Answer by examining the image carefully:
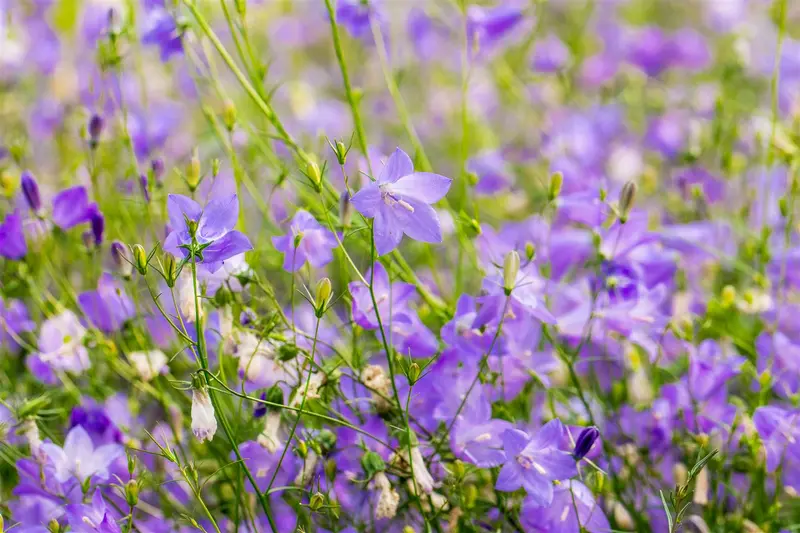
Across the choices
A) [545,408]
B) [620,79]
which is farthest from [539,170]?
[545,408]

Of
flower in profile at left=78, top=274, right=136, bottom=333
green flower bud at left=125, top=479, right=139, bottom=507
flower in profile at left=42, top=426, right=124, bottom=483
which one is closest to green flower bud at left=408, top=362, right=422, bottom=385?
green flower bud at left=125, top=479, right=139, bottom=507

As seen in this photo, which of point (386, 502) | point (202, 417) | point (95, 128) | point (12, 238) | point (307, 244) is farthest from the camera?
point (95, 128)

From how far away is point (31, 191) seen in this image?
135 centimetres

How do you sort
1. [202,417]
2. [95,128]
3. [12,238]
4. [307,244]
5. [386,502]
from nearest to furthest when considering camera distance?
[202,417]
[386,502]
[307,244]
[12,238]
[95,128]

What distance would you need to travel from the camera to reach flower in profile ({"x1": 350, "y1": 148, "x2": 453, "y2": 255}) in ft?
3.40

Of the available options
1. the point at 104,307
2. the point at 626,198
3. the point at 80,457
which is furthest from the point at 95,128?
the point at 626,198

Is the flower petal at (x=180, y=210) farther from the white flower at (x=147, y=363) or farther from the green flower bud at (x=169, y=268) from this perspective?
the white flower at (x=147, y=363)

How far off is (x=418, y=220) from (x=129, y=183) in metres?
0.93

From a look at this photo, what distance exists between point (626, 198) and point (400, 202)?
1.22ft

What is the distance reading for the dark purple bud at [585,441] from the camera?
1.07 metres

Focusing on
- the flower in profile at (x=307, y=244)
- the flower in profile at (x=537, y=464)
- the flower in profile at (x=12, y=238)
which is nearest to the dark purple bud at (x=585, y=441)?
the flower in profile at (x=537, y=464)

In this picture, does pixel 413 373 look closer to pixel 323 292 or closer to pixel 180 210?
pixel 323 292

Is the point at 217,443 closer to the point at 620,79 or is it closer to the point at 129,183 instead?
the point at 129,183

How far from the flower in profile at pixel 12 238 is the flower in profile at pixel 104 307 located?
143 mm
